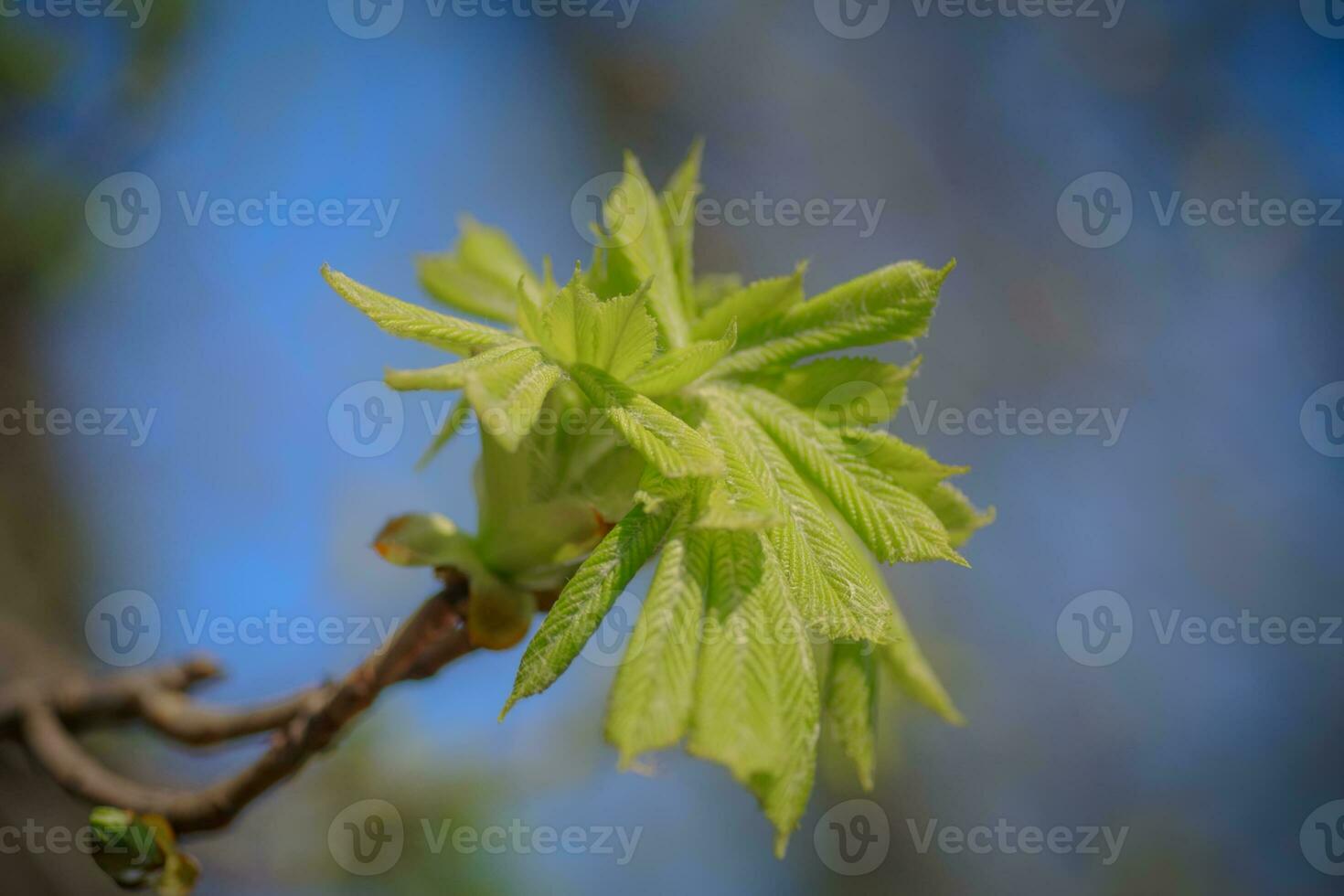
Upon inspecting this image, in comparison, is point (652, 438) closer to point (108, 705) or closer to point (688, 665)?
point (688, 665)

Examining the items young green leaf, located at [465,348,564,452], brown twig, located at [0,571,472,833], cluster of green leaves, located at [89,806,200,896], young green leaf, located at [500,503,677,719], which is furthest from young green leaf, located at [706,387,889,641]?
cluster of green leaves, located at [89,806,200,896]

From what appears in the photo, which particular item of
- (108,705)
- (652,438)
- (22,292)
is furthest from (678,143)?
(652,438)

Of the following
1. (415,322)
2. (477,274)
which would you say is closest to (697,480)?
(415,322)

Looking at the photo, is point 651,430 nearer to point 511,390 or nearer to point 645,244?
point 511,390

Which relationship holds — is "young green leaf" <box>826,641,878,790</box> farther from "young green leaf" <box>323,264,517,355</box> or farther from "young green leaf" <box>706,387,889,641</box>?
"young green leaf" <box>323,264,517,355</box>

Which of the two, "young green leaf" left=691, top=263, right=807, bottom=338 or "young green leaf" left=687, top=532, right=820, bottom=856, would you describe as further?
A: "young green leaf" left=691, top=263, right=807, bottom=338

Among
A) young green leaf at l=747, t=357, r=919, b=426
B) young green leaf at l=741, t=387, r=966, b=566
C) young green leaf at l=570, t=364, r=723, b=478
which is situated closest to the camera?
young green leaf at l=570, t=364, r=723, b=478
